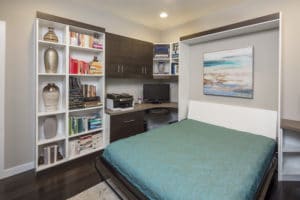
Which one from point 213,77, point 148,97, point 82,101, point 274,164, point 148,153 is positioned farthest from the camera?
point 148,97

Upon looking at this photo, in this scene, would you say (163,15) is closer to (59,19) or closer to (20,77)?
(59,19)

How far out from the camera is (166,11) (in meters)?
3.40

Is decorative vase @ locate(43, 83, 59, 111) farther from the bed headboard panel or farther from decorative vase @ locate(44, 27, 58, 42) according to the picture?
the bed headboard panel

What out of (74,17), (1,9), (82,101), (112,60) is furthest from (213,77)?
(1,9)

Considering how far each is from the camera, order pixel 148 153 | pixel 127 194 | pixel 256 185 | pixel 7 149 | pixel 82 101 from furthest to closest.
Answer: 1. pixel 82 101
2. pixel 7 149
3. pixel 148 153
4. pixel 127 194
5. pixel 256 185

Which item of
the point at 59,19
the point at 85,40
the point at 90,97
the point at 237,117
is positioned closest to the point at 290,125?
the point at 237,117

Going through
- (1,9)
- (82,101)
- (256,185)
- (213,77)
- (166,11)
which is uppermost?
(166,11)

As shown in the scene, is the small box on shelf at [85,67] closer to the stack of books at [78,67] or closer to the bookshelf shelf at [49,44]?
the stack of books at [78,67]

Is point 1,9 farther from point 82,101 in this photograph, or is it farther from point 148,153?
point 148,153

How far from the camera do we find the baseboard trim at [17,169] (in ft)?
7.76

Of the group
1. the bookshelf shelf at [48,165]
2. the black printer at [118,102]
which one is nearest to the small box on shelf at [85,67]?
the black printer at [118,102]

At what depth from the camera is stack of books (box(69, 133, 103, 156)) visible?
285cm

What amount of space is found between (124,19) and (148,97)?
5.93 ft

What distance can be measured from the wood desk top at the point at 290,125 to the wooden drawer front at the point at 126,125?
229cm
